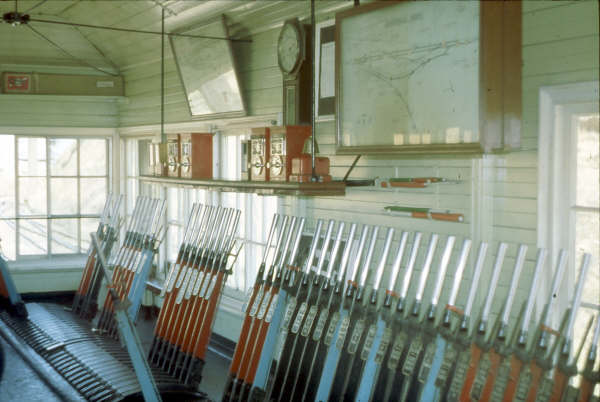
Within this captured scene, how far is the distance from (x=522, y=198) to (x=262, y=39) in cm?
271

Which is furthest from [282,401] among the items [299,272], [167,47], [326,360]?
[167,47]

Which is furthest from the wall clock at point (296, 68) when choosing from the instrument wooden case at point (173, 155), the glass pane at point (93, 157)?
the glass pane at point (93, 157)

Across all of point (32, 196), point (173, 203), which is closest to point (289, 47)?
point (173, 203)

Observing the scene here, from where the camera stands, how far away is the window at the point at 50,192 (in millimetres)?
8000

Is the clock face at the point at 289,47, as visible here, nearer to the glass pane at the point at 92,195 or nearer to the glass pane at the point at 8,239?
the glass pane at the point at 92,195

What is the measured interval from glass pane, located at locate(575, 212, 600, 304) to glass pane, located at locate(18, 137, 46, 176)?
6868 millimetres

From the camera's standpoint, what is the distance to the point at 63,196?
27.0 feet

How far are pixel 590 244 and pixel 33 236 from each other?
706cm

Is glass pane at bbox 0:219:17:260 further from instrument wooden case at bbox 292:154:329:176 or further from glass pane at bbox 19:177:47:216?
instrument wooden case at bbox 292:154:329:176

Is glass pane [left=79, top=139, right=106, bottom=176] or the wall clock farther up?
the wall clock

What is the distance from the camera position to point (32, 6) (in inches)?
263

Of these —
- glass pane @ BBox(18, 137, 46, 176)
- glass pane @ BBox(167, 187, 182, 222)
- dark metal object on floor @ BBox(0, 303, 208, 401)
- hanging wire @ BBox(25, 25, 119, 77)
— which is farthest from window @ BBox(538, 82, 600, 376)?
glass pane @ BBox(18, 137, 46, 176)

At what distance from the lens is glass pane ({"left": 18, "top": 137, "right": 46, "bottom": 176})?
8.02 meters

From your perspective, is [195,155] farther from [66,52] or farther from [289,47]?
[66,52]
